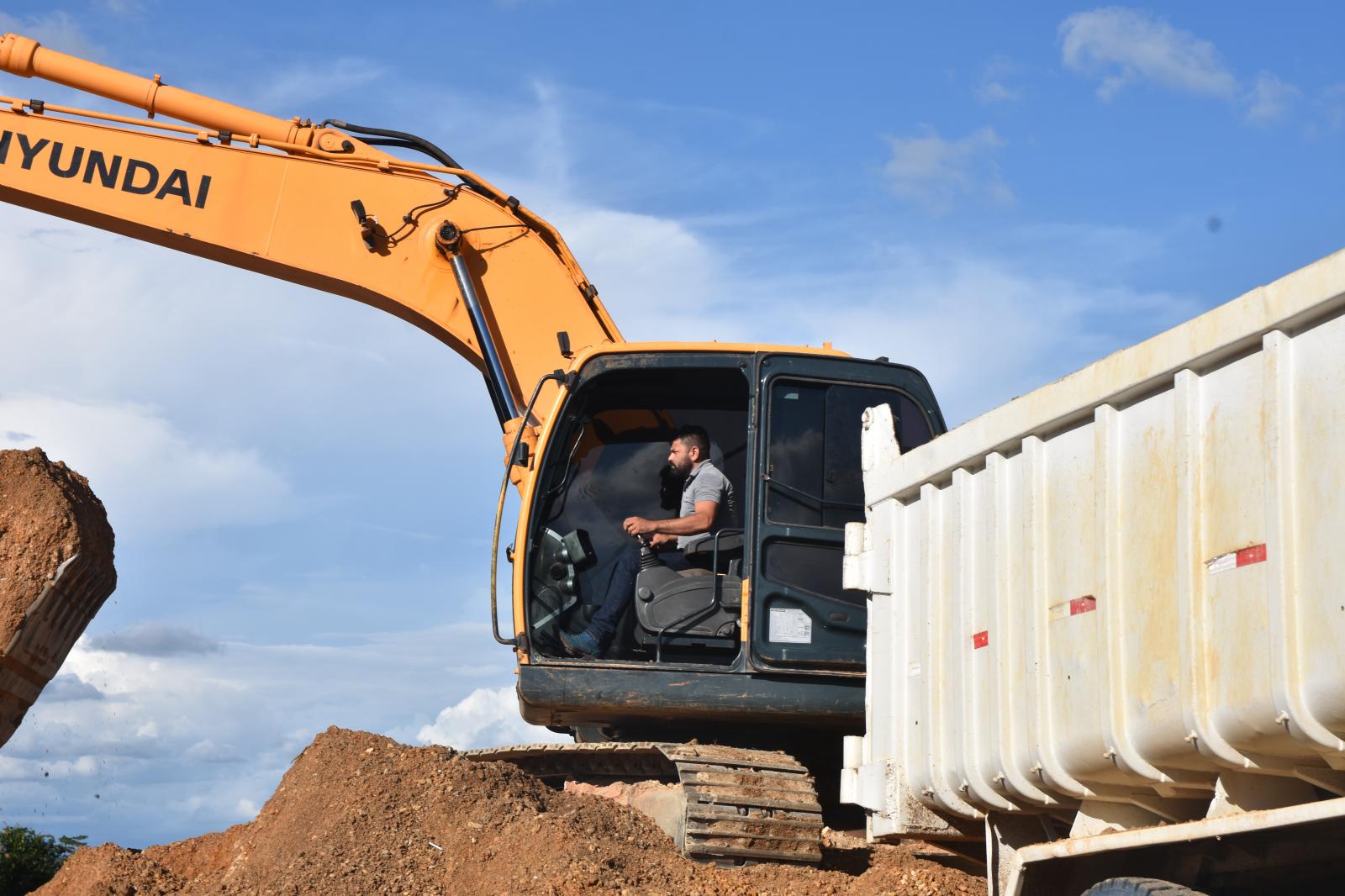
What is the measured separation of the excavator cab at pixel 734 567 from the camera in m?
6.91

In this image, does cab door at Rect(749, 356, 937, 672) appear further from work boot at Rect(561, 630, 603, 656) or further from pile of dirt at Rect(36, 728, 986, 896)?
pile of dirt at Rect(36, 728, 986, 896)

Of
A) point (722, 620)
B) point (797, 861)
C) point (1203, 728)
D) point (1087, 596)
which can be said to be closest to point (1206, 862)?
point (1203, 728)

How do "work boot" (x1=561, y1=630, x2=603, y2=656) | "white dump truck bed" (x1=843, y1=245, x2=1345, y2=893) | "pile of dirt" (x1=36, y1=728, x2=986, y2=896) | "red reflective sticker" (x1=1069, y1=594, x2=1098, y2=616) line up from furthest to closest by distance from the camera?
"work boot" (x1=561, y1=630, x2=603, y2=656) < "pile of dirt" (x1=36, y1=728, x2=986, y2=896) < "red reflective sticker" (x1=1069, y1=594, x2=1098, y2=616) < "white dump truck bed" (x1=843, y1=245, x2=1345, y2=893)

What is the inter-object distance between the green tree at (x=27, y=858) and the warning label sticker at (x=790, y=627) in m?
4.75

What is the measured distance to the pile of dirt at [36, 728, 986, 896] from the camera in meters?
6.14

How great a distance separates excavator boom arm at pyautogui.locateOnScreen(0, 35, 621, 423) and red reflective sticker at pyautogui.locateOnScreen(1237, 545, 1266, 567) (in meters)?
5.49

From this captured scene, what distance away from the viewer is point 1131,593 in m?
4.12

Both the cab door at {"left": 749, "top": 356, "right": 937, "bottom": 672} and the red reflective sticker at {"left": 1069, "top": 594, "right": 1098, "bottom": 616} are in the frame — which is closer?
the red reflective sticker at {"left": 1069, "top": 594, "right": 1098, "bottom": 616}

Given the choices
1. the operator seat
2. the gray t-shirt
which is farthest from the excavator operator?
the operator seat

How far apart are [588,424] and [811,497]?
1532 millimetres

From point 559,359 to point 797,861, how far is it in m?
3.45

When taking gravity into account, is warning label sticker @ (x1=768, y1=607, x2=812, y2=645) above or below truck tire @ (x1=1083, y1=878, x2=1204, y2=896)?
above

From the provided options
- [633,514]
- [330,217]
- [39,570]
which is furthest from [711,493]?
[39,570]

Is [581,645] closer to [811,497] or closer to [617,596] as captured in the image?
[617,596]
